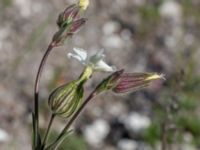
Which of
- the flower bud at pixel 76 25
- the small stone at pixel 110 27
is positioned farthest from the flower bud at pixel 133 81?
the small stone at pixel 110 27

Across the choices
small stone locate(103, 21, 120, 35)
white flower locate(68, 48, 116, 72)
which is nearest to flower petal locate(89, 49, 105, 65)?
white flower locate(68, 48, 116, 72)

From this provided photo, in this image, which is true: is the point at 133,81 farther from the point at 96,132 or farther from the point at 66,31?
the point at 96,132

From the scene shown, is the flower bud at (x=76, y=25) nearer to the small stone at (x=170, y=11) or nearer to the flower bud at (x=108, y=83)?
the flower bud at (x=108, y=83)

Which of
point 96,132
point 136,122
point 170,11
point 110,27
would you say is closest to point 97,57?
point 96,132

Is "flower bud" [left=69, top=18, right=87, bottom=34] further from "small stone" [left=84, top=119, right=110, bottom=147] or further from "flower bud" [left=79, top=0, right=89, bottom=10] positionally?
"small stone" [left=84, top=119, right=110, bottom=147]

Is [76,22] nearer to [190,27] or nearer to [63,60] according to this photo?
→ [63,60]

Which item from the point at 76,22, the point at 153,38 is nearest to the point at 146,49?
the point at 153,38
